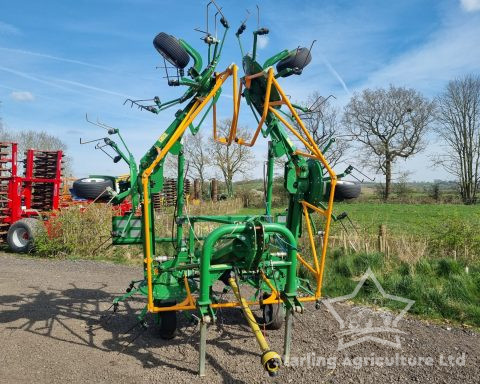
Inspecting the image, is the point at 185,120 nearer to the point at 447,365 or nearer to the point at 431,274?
the point at 447,365

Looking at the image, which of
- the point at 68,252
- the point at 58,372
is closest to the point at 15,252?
the point at 68,252

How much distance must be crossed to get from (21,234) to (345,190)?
10966 millimetres

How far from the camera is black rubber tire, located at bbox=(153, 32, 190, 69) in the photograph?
4770 millimetres

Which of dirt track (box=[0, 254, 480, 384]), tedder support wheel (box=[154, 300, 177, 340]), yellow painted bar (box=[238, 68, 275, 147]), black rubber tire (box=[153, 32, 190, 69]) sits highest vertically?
black rubber tire (box=[153, 32, 190, 69])

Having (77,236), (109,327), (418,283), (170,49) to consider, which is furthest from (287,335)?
(77,236)

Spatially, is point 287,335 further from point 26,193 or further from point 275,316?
point 26,193

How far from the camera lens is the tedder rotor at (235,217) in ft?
13.7

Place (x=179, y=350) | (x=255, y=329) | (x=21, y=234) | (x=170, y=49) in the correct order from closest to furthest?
(x=255, y=329) < (x=170, y=49) < (x=179, y=350) < (x=21, y=234)

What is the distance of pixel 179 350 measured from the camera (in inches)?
198

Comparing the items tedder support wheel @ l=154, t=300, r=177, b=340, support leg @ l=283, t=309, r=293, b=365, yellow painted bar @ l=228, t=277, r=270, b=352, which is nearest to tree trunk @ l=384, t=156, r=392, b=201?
tedder support wheel @ l=154, t=300, r=177, b=340

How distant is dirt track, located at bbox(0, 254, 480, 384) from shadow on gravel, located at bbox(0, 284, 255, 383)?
0.04 ft

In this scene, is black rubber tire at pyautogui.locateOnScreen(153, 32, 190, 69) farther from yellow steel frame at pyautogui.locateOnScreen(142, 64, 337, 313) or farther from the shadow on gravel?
the shadow on gravel

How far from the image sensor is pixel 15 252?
12.8 metres

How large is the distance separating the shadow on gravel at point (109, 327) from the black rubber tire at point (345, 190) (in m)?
2.12
